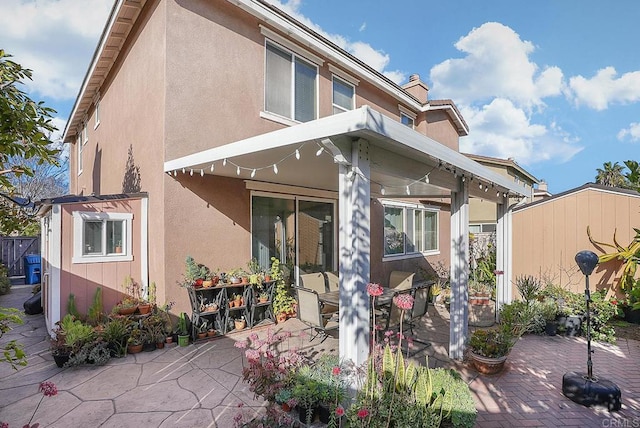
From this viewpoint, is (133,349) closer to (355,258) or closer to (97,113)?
(355,258)

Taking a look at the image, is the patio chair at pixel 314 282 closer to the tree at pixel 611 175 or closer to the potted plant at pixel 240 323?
the potted plant at pixel 240 323

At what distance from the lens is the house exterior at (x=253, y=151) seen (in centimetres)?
322

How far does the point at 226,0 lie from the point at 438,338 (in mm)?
7510

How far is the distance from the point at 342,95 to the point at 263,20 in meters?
2.93

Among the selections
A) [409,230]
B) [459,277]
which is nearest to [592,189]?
[459,277]

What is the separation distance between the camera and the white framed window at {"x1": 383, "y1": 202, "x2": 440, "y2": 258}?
10.3 m

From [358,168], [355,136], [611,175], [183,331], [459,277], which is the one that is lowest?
[183,331]

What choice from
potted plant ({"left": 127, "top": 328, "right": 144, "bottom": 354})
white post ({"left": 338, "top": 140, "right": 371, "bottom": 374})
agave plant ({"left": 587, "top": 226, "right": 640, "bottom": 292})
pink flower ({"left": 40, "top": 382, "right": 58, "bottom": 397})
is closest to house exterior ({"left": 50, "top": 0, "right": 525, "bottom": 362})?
white post ({"left": 338, "top": 140, "right": 371, "bottom": 374})

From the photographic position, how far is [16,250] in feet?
41.6

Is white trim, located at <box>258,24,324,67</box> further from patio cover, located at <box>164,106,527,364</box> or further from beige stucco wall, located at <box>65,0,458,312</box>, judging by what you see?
patio cover, located at <box>164,106,527,364</box>

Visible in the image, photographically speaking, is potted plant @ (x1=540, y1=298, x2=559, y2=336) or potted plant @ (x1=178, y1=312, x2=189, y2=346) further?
potted plant @ (x1=540, y1=298, x2=559, y2=336)

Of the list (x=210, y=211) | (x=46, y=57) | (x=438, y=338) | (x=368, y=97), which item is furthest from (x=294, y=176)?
(x=46, y=57)

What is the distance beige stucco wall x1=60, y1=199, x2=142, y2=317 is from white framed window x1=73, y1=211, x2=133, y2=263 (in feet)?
0.22

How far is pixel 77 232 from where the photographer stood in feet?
17.2
